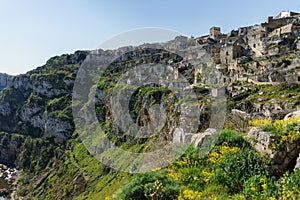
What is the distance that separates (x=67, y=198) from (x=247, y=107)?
197 feet

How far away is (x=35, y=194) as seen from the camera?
8881 cm

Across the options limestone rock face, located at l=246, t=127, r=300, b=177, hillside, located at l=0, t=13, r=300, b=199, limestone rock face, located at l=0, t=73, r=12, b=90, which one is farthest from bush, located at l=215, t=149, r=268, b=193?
limestone rock face, located at l=0, t=73, r=12, b=90

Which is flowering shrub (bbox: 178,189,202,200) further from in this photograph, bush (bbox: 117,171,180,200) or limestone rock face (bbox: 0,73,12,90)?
limestone rock face (bbox: 0,73,12,90)

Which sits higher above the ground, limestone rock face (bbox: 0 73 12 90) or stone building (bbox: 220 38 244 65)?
limestone rock face (bbox: 0 73 12 90)

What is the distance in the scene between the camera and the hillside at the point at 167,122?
7285 millimetres

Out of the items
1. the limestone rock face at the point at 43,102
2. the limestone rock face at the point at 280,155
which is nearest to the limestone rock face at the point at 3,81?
the limestone rock face at the point at 43,102

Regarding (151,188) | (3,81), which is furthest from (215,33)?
(3,81)

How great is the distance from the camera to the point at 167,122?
4409 cm

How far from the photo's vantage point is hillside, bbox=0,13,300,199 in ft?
23.9

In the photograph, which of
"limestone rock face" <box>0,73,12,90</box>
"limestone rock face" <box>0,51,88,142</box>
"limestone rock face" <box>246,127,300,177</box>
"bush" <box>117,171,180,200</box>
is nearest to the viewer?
"bush" <box>117,171,180,200</box>

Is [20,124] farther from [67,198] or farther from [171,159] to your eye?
[171,159]

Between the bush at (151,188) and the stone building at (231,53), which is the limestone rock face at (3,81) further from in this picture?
the bush at (151,188)

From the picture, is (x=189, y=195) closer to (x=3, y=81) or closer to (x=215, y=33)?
(x=215, y=33)

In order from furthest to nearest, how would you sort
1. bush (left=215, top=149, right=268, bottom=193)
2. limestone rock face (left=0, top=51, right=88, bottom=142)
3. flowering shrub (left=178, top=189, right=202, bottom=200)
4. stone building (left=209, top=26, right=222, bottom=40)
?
limestone rock face (left=0, top=51, right=88, bottom=142) < stone building (left=209, top=26, right=222, bottom=40) < bush (left=215, top=149, right=268, bottom=193) < flowering shrub (left=178, top=189, right=202, bottom=200)
